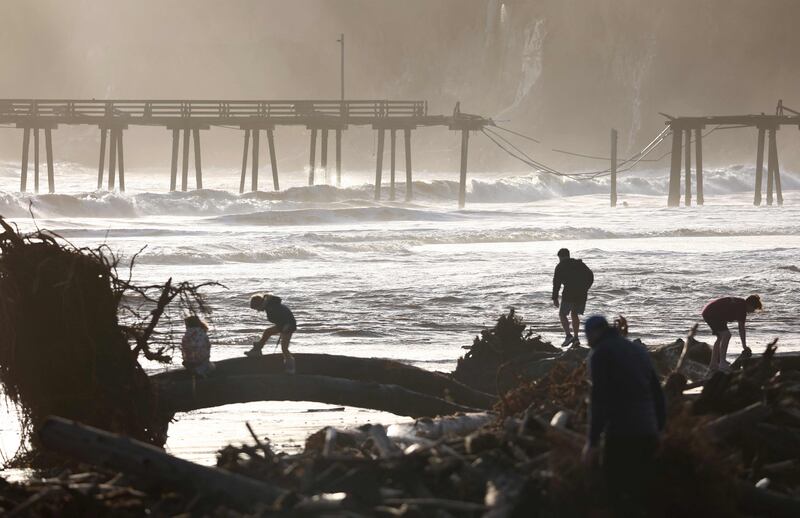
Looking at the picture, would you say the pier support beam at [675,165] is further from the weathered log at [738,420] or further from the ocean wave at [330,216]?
the weathered log at [738,420]

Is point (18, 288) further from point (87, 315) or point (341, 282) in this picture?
point (341, 282)

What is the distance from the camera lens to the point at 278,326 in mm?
12336

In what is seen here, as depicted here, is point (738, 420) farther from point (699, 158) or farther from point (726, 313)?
point (699, 158)

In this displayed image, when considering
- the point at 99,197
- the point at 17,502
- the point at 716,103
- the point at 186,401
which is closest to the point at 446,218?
the point at 99,197

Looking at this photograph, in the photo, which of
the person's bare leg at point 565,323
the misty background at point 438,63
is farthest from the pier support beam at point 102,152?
the misty background at point 438,63

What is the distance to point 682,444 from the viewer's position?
22.4 feet

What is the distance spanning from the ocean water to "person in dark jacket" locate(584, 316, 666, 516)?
4.38 m

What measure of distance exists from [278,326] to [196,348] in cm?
139

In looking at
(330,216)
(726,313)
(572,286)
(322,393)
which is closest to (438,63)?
(330,216)

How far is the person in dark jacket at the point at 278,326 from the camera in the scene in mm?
11781

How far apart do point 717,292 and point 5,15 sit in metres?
158

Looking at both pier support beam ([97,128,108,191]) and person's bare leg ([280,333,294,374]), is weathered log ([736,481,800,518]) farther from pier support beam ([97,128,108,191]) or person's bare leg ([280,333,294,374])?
pier support beam ([97,128,108,191])

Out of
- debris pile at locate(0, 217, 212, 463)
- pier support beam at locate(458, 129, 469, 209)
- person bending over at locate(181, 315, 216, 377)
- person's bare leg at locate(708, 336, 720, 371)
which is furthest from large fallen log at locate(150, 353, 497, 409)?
pier support beam at locate(458, 129, 469, 209)

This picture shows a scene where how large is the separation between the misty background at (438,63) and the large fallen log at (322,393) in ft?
328
